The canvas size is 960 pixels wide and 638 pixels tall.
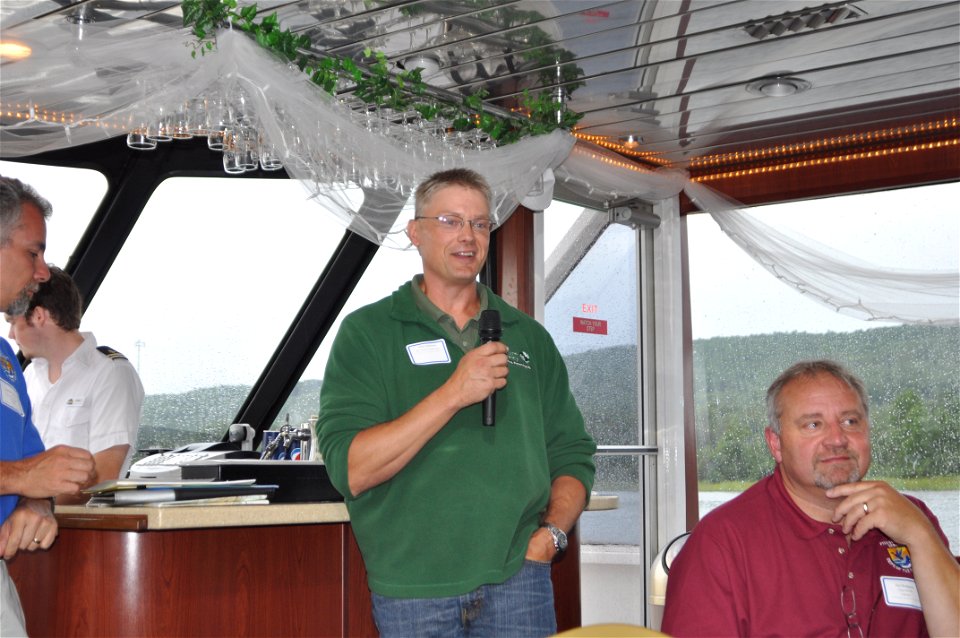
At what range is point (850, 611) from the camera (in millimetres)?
2203

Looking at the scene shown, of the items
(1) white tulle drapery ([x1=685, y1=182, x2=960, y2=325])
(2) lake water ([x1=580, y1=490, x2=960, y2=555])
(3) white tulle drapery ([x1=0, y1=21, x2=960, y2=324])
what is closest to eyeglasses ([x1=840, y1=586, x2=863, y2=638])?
(3) white tulle drapery ([x1=0, y1=21, x2=960, y2=324])

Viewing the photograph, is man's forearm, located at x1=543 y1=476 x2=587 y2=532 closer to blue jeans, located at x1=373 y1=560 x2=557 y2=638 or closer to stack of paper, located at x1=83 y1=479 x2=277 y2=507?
blue jeans, located at x1=373 y1=560 x2=557 y2=638

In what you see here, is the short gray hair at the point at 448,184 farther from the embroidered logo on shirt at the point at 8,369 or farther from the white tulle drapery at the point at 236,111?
the white tulle drapery at the point at 236,111

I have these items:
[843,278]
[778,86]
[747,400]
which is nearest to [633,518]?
[747,400]

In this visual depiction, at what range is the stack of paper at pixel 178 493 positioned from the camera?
8.09 feet

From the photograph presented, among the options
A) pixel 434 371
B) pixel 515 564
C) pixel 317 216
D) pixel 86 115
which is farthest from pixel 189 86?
pixel 317 216

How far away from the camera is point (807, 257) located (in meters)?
5.72

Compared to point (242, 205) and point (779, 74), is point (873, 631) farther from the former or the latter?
point (242, 205)

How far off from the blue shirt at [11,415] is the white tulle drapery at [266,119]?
1.39 meters

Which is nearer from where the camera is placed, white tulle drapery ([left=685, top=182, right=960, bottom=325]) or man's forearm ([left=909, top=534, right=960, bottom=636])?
man's forearm ([left=909, top=534, right=960, bottom=636])

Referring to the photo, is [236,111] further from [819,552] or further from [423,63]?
[819,552]

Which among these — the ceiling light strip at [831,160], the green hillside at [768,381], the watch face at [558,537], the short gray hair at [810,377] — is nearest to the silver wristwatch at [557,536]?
the watch face at [558,537]

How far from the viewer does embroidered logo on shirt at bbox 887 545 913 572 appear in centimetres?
226

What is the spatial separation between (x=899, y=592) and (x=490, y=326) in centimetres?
108
